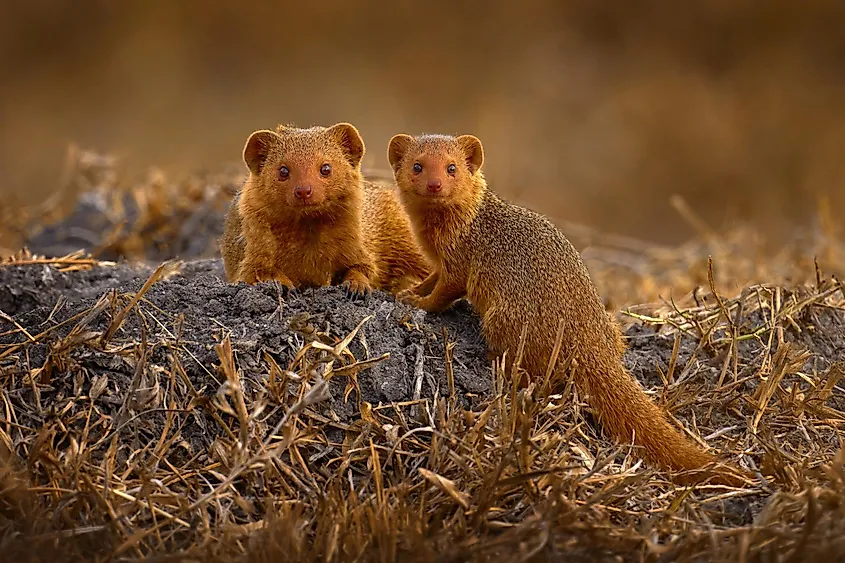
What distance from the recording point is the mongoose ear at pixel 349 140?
3742 mm

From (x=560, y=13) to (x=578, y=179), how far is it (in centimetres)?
254

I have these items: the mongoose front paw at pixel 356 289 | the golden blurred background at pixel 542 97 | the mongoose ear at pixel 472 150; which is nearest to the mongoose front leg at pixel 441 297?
the mongoose front paw at pixel 356 289

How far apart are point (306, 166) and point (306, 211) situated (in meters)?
0.17

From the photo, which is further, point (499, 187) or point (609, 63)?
point (609, 63)

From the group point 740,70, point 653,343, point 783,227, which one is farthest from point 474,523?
point 740,70

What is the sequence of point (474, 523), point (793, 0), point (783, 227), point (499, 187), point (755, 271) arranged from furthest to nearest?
1. point (793, 0)
2. point (783, 227)
3. point (499, 187)
4. point (755, 271)
5. point (474, 523)

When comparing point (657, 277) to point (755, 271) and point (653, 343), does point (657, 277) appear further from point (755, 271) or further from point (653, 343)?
point (653, 343)

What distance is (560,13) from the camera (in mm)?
11523

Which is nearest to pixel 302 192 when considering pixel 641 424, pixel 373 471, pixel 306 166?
pixel 306 166

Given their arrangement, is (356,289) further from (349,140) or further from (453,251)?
(349,140)

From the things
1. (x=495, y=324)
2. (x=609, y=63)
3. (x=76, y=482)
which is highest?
(x=609, y=63)

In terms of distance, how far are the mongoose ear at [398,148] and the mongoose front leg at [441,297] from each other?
48 cm

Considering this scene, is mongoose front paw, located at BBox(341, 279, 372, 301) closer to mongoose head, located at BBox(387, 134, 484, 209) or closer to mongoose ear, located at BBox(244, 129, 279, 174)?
mongoose head, located at BBox(387, 134, 484, 209)

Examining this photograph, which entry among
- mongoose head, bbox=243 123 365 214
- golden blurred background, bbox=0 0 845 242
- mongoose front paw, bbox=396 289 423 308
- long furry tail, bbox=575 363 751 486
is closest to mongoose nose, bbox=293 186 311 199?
mongoose head, bbox=243 123 365 214
